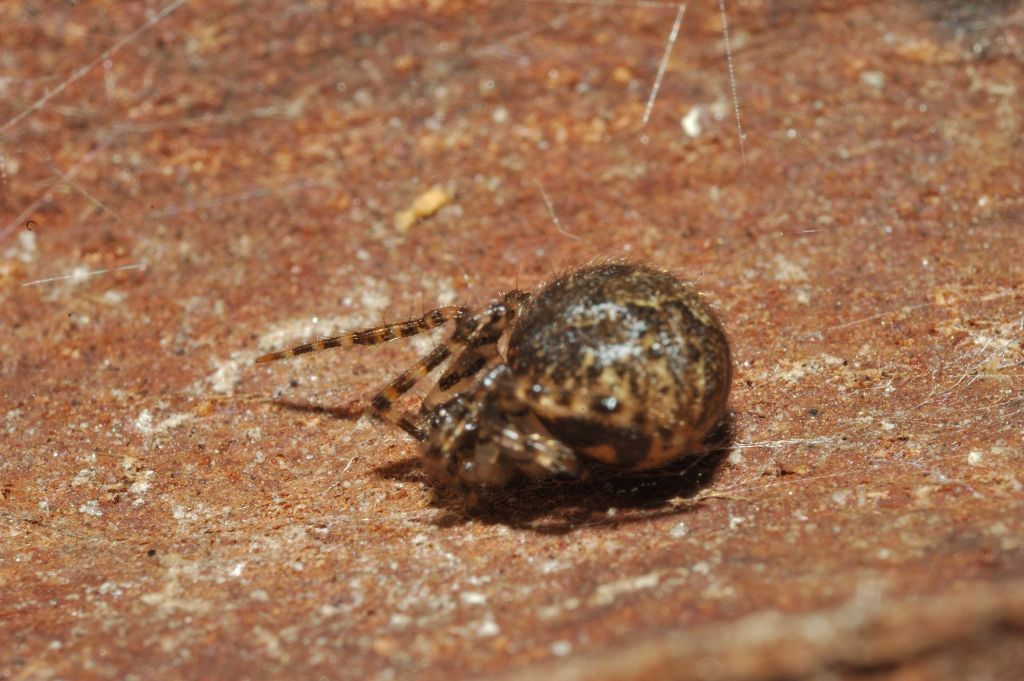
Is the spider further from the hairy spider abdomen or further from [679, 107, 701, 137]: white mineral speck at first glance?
[679, 107, 701, 137]: white mineral speck

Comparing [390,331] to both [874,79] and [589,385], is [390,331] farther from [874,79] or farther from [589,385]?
[874,79]

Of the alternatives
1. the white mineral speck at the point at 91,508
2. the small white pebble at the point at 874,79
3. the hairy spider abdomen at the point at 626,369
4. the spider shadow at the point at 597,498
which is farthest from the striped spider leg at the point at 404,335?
the small white pebble at the point at 874,79

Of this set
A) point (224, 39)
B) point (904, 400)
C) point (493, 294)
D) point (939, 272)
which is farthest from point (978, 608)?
point (224, 39)

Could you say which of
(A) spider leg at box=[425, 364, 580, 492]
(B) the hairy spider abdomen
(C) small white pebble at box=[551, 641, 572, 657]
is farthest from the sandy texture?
(B) the hairy spider abdomen

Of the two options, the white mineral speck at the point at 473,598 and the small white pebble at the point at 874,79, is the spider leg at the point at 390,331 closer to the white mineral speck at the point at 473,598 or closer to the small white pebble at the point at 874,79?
the white mineral speck at the point at 473,598

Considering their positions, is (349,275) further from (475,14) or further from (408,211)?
(475,14)
